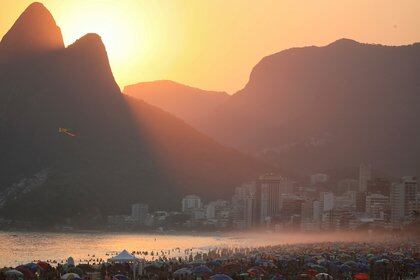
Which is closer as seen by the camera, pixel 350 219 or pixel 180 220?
pixel 350 219

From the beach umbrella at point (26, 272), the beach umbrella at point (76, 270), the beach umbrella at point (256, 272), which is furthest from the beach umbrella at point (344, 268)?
the beach umbrella at point (26, 272)

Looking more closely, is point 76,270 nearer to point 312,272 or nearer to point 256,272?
point 256,272

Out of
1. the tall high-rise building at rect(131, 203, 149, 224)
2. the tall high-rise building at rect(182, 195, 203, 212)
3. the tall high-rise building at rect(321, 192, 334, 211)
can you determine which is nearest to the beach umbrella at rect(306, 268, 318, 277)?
the tall high-rise building at rect(131, 203, 149, 224)

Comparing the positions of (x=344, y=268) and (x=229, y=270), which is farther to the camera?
(x=344, y=268)

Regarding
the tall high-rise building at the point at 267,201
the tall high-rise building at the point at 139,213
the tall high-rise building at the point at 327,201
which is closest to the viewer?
the tall high-rise building at the point at 139,213

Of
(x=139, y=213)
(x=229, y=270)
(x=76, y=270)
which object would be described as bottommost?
(x=229, y=270)

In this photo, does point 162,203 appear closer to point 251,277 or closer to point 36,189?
point 36,189

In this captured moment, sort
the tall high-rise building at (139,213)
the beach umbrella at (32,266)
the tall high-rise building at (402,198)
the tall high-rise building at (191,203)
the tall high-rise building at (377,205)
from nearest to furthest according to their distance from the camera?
1. the beach umbrella at (32,266)
2. the tall high-rise building at (402,198)
3. the tall high-rise building at (139,213)
4. the tall high-rise building at (377,205)
5. the tall high-rise building at (191,203)

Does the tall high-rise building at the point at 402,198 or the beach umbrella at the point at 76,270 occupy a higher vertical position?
the tall high-rise building at the point at 402,198

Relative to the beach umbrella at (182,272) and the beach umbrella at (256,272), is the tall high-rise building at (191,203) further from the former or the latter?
the beach umbrella at (182,272)

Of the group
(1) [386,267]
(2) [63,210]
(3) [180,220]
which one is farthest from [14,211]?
(1) [386,267]

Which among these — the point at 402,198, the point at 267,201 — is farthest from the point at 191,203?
the point at 402,198
